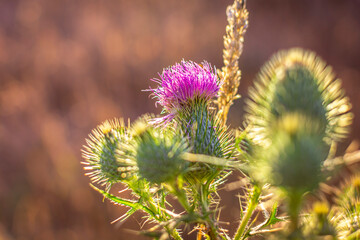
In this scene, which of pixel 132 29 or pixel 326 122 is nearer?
pixel 326 122

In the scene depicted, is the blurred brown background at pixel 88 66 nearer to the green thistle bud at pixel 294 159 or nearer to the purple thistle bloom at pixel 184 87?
the purple thistle bloom at pixel 184 87

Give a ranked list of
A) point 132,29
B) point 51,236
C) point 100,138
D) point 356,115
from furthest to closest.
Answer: point 132,29 < point 356,115 < point 51,236 < point 100,138

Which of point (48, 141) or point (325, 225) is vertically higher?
point (48, 141)

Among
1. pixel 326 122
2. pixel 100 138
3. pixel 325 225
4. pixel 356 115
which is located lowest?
pixel 325 225

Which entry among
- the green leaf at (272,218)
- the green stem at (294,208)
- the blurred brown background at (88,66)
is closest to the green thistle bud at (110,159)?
the green leaf at (272,218)

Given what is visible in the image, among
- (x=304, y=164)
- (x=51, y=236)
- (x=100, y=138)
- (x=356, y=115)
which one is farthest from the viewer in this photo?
(x=356, y=115)

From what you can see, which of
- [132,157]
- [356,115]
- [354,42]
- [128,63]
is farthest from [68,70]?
[132,157]

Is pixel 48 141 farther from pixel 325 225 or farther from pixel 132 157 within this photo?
pixel 325 225
